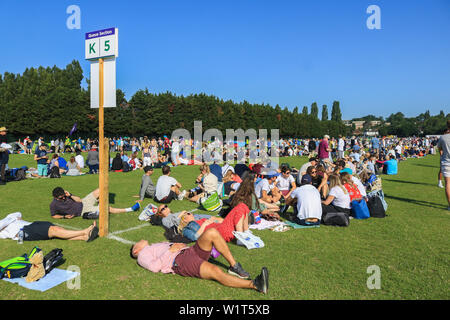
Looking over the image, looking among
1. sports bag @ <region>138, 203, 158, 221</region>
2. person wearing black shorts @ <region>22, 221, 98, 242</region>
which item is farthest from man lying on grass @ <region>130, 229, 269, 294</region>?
sports bag @ <region>138, 203, 158, 221</region>

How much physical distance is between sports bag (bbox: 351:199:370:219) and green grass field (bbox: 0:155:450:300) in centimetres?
20

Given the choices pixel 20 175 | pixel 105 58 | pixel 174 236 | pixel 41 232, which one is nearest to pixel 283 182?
pixel 174 236

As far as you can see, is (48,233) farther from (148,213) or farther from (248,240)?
(248,240)

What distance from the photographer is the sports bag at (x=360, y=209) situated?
7.83 m

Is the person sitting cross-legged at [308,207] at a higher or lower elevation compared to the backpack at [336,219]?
higher

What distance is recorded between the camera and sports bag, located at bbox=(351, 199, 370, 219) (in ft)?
25.7

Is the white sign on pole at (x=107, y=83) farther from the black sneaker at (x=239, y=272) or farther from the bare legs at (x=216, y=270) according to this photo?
the black sneaker at (x=239, y=272)

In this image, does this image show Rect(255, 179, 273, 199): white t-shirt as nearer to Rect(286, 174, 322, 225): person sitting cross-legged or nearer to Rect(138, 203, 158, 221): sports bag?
Rect(286, 174, 322, 225): person sitting cross-legged

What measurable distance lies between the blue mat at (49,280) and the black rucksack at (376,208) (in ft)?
23.2

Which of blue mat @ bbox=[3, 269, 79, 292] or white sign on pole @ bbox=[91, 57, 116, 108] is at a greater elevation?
white sign on pole @ bbox=[91, 57, 116, 108]

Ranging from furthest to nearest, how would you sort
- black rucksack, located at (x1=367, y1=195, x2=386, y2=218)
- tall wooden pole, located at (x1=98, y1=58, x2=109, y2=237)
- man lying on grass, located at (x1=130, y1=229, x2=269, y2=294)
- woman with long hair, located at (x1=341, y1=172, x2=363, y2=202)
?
black rucksack, located at (x1=367, y1=195, x2=386, y2=218), woman with long hair, located at (x1=341, y1=172, x2=363, y2=202), tall wooden pole, located at (x1=98, y1=58, x2=109, y2=237), man lying on grass, located at (x1=130, y1=229, x2=269, y2=294)

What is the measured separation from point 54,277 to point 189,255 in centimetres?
199

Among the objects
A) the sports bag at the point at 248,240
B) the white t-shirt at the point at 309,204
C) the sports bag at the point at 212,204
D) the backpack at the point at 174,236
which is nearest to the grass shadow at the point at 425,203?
the white t-shirt at the point at 309,204

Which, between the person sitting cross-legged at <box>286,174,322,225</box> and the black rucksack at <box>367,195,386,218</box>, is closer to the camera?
the person sitting cross-legged at <box>286,174,322,225</box>
